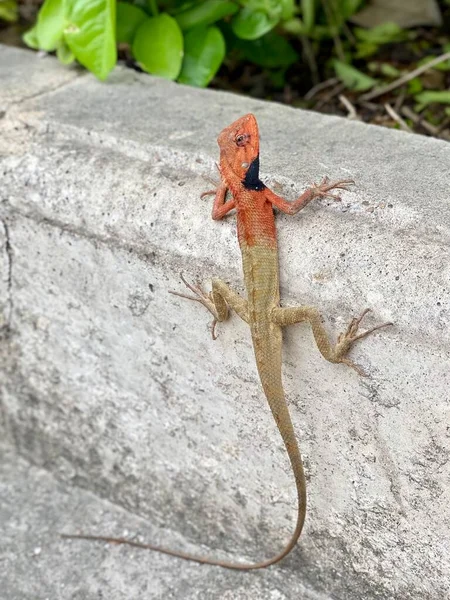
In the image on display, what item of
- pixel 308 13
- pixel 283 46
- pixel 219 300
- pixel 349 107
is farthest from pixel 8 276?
pixel 308 13

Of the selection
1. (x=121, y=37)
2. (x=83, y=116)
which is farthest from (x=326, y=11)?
(x=83, y=116)

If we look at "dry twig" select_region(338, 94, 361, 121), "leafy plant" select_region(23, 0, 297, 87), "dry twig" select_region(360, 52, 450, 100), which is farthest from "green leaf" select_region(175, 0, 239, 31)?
"dry twig" select_region(360, 52, 450, 100)

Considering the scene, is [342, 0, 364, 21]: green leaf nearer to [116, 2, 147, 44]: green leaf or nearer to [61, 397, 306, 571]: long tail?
[116, 2, 147, 44]: green leaf

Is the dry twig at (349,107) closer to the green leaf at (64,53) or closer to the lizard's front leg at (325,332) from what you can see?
the green leaf at (64,53)

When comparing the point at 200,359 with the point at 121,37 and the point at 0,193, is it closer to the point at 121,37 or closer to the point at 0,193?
the point at 0,193

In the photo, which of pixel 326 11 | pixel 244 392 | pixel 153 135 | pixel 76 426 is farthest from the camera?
pixel 326 11

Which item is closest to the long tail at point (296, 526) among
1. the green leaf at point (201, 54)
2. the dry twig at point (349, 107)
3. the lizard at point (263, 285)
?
the lizard at point (263, 285)

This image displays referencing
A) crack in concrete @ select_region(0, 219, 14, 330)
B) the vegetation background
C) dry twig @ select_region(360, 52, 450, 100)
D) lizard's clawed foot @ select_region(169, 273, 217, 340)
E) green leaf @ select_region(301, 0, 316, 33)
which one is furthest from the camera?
green leaf @ select_region(301, 0, 316, 33)
